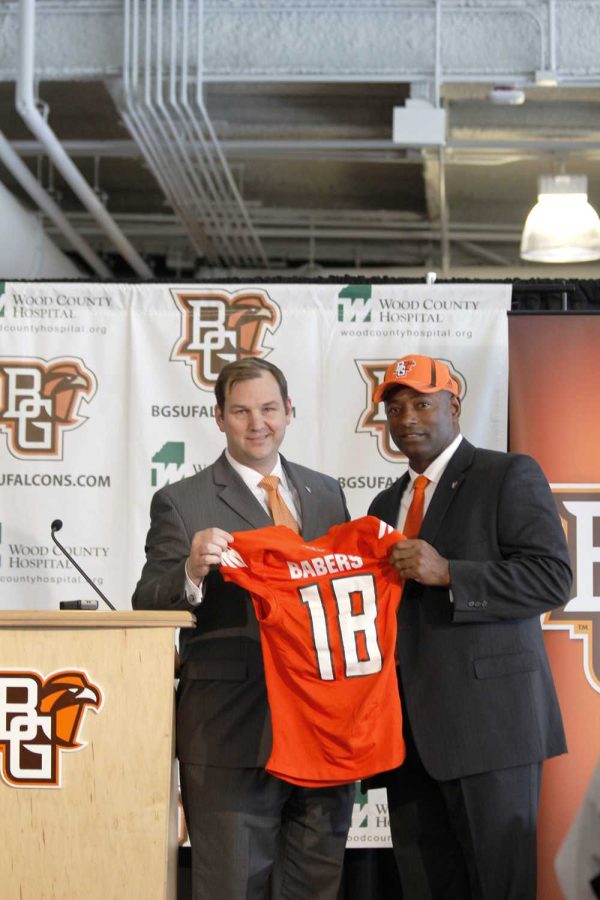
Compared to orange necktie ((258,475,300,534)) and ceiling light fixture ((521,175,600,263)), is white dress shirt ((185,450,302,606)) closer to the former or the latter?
orange necktie ((258,475,300,534))

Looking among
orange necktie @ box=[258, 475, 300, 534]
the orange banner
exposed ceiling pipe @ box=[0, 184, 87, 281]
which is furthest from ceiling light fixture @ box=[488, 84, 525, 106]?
orange necktie @ box=[258, 475, 300, 534]

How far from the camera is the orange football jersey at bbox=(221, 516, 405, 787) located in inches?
116

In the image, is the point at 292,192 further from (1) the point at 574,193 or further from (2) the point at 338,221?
(1) the point at 574,193

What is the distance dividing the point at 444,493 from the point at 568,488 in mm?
1539

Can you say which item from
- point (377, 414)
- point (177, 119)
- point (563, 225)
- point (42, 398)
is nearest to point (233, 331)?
point (377, 414)

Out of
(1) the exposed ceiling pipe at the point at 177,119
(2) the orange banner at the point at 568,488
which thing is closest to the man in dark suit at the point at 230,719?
(2) the orange banner at the point at 568,488

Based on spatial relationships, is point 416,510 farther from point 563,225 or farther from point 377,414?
point 563,225

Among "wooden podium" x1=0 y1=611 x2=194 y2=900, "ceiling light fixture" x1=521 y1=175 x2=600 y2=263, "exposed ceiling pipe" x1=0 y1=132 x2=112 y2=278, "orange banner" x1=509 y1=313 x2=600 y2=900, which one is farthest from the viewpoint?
"exposed ceiling pipe" x1=0 y1=132 x2=112 y2=278

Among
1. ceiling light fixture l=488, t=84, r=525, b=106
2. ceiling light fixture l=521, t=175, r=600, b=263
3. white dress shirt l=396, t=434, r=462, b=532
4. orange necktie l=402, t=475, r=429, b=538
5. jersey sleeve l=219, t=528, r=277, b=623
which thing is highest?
ceiling light fixture l=488, t=84, r=525, b=106

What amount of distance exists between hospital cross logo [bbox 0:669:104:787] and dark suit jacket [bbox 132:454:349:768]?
10.3 inches

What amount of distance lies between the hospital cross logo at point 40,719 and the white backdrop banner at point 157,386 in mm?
1801

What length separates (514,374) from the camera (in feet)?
15.3

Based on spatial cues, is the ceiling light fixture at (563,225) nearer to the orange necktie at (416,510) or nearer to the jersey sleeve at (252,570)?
the orange necktie at (416,510)

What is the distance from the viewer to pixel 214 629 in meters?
3.06
